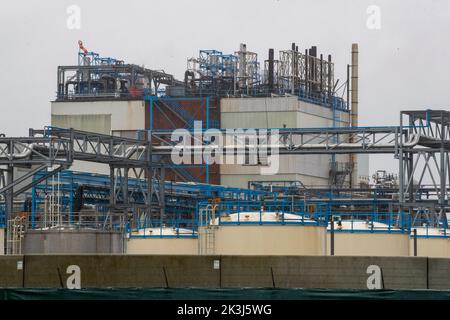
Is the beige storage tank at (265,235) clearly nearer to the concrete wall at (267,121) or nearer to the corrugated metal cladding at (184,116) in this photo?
the concrete wall at (267,121)

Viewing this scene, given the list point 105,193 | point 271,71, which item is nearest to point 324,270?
point 105,193

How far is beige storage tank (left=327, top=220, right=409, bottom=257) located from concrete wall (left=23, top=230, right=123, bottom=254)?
12.4 m

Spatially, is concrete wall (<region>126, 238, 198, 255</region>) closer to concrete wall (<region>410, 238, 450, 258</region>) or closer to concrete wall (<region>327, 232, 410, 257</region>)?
concrete wall (<region>327, 232, 410, 257</region>)

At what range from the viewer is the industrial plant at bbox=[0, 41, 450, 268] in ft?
160

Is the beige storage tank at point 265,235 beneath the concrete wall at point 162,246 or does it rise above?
above

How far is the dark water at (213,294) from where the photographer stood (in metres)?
30.3

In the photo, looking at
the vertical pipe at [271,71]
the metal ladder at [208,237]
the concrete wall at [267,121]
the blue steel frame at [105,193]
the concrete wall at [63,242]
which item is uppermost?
the vertical pipe at [271,71]

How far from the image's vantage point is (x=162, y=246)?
51094mm

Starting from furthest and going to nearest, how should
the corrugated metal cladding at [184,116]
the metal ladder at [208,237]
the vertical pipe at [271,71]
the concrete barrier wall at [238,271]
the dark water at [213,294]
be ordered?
the vertical pipe at [271,71] < the corrugated metal cladding at [184,116] < the metal ladder at [208,237] < the concrete barrier wall at [238,271] < the dark water at [213,294]

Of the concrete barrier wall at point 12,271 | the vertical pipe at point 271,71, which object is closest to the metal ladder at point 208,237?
the concrete barrier wall at point 12,271

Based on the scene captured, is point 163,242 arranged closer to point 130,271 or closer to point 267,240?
point 267,240

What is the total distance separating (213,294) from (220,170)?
62682 millimetres

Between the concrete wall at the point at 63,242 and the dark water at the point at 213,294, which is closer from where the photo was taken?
the dark water at the point at 213,294

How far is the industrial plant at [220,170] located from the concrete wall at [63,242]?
0.21ft
